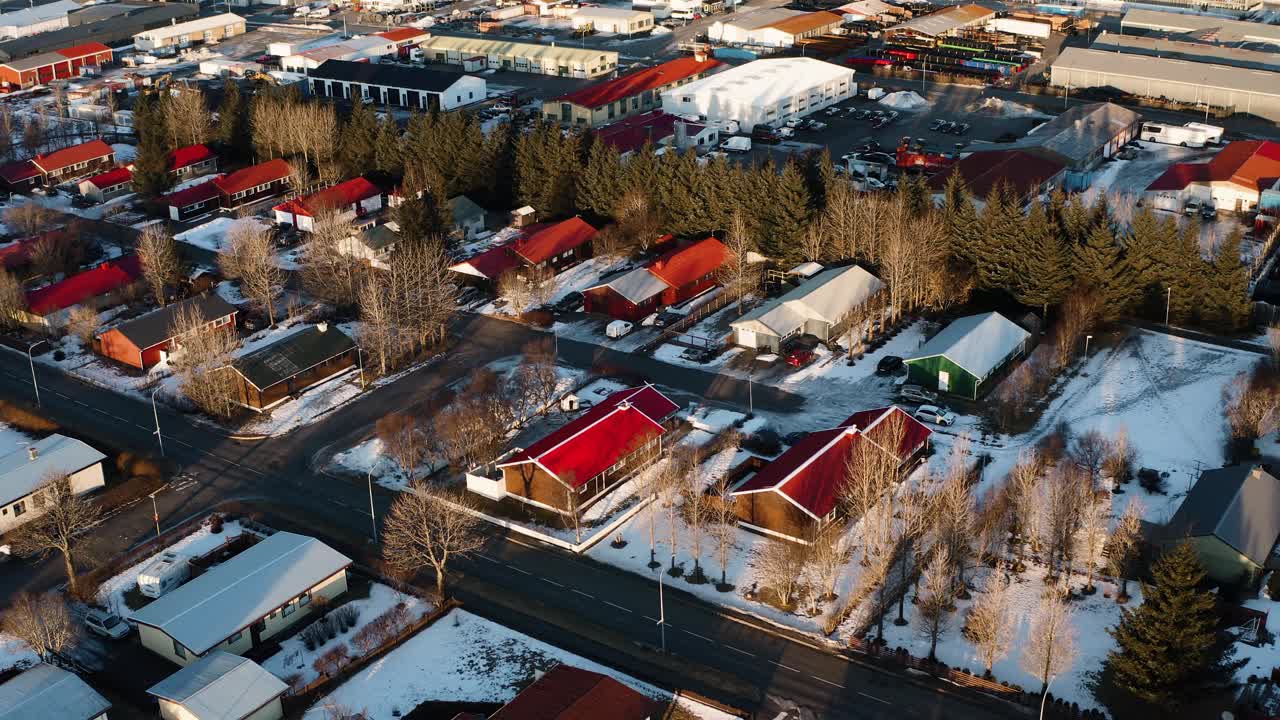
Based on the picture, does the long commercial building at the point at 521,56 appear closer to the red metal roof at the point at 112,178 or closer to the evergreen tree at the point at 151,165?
the evergreen tree at the point at 151,165

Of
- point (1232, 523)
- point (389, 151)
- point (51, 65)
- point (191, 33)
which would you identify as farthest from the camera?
point (191, 33)

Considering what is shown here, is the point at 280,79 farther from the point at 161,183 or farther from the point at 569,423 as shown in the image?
the point at 569,423

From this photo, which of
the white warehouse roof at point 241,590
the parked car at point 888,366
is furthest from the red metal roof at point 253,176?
the parked car at point 888,366

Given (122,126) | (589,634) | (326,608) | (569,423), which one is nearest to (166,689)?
(326,608)

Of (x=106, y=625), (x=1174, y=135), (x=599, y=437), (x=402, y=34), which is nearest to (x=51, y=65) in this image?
(x=402, y=34)

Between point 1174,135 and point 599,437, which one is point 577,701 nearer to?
point 599,437

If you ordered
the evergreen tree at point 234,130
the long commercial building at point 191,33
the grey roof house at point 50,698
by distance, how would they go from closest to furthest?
1. the grey roof house at point 50,698
2. the evergreen tree at point 234,130
3. the long commercial building at point 191,33
